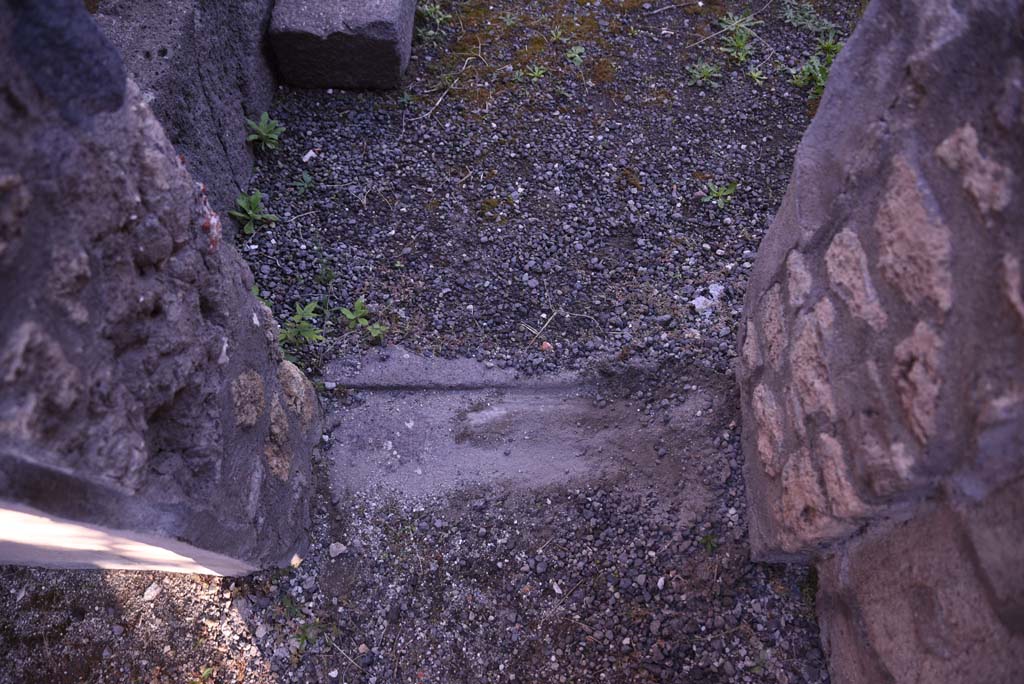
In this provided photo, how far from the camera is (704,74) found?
10.1 ft

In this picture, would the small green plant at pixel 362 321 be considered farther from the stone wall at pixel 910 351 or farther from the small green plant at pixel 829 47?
the small green plant at pixel 829 47

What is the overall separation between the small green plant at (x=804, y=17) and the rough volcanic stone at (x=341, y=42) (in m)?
1.70

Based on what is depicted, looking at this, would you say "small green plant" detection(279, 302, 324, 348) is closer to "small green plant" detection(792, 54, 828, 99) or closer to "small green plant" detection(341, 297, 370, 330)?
"small green plant" detection(341, 297, 370, 330)

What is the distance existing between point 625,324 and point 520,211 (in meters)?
0.64

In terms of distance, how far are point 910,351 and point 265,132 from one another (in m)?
2.49

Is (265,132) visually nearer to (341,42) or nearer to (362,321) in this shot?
(341,42)

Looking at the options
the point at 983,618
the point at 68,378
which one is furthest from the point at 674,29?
the point at 68,378

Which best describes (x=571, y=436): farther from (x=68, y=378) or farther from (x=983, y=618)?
(x=68, y=378)

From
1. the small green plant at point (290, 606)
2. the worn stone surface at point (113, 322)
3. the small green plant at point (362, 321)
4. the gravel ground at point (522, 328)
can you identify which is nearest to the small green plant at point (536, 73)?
the gravel ground at point (522, 328)

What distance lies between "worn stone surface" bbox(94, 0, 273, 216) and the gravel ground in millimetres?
169

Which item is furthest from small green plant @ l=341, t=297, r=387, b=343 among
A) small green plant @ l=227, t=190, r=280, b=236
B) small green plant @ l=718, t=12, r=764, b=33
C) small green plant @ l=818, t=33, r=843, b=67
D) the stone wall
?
small green plant @ l=818, t=33, r=843, b=67

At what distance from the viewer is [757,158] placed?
2.87 metres

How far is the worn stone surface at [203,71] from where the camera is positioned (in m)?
2.31

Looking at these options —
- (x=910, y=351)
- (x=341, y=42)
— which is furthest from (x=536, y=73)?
(x=910, y=351)
